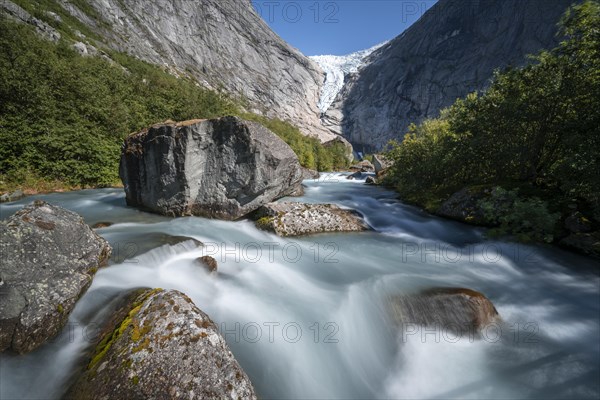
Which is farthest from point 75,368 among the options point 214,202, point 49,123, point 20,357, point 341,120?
point 341,120

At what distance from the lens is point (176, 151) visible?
28.0ft

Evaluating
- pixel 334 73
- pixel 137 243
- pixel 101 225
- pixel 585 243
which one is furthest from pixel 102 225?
pixel 334 73

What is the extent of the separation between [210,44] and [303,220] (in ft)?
362

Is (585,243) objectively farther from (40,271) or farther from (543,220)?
(40,271)

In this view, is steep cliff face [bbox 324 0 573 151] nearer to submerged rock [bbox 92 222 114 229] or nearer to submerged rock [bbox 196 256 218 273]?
submerged rock [bbox 196 256 218 273]

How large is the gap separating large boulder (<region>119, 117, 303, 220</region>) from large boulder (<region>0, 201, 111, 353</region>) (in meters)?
4.31

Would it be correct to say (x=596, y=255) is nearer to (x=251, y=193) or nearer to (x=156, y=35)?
(x=251, y=193)

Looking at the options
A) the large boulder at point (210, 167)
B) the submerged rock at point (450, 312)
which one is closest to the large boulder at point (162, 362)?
the submerged rock at point (450, 312)

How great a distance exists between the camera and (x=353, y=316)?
4316 mm

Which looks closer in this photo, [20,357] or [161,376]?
[161,376]

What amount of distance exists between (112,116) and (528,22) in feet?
342

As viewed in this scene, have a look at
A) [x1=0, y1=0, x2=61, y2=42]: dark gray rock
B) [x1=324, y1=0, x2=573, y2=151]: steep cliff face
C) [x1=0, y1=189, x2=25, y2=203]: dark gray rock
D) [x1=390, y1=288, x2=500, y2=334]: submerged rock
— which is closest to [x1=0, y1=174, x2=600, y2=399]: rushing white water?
[x1=390, y1=288, x2=500, y2=334]: submerged rock

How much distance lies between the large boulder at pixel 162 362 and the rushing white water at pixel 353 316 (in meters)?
0.51

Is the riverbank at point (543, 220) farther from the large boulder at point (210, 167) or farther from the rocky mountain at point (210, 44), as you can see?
the rocky mountain at point (210, 44)
